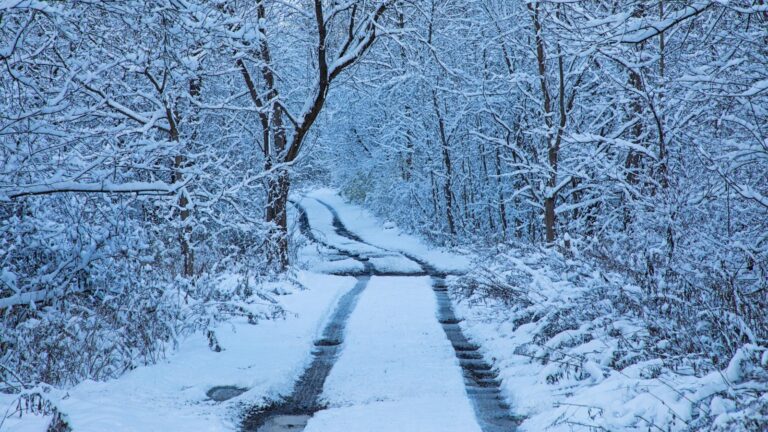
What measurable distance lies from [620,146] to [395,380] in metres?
5.52

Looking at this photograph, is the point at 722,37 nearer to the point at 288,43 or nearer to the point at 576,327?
the point at 576,327

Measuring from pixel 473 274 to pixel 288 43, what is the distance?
892 cm

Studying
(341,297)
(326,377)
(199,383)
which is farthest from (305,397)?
(341,297)

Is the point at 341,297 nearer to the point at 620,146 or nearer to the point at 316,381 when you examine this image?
the point at 620,146

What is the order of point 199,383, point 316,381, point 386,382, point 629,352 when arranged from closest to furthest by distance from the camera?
point 629,352 → point 199,383 → point 386,382 → point 316,381

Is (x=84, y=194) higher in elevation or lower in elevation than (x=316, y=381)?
higher

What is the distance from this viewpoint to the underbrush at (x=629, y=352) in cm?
A: 454

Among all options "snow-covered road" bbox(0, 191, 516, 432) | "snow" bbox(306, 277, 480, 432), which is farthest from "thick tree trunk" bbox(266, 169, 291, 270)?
"snow" bbox(306, 277, 480, 432)

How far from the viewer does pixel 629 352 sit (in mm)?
6277

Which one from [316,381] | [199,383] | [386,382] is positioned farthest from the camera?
[316,381]

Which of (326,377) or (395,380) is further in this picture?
(326,377)

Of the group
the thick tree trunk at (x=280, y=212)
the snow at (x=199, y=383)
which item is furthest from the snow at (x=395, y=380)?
the thick tree trunk at (x=280, y=212)

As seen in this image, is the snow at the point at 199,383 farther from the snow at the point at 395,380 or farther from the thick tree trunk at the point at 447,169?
the thick tree trunk at the point at 447,169

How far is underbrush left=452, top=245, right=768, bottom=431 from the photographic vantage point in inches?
179
